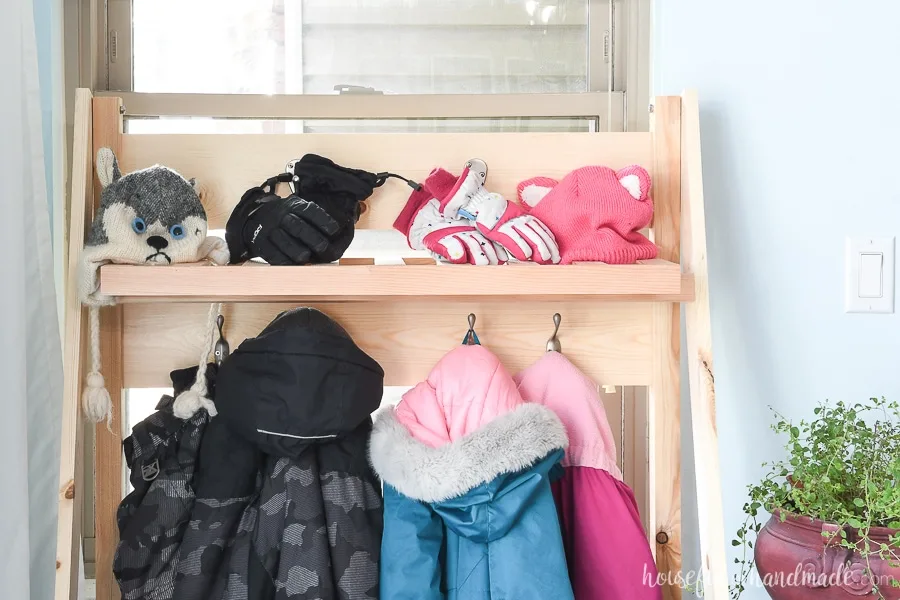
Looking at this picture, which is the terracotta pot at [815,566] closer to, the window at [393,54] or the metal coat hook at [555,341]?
the metal coat hook at [555,341]

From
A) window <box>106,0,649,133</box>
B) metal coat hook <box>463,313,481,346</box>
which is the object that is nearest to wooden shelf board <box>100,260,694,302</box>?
metal coat hook <box>463,313,481,346</box>

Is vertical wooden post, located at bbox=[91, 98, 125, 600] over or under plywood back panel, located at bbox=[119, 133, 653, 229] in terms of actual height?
under

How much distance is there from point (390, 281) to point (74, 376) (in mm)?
468

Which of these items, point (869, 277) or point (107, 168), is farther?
point (869, 277)

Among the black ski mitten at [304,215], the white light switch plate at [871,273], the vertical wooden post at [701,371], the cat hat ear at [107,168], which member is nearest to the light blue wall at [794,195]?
the white light switch plate at [871,273]

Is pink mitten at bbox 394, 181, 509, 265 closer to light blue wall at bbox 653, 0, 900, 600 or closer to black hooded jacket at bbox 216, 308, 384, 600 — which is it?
black hooded jacket at bbox 216, 308, 384, 600

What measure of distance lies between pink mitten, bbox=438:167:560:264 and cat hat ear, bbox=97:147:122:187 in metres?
0.47

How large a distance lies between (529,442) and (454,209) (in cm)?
36

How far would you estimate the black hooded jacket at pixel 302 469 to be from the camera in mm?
1052

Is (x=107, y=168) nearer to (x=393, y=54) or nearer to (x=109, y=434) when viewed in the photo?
(x=109, y=434)

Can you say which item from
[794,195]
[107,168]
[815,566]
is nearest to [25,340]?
[107,168]

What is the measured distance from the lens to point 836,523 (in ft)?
3.18

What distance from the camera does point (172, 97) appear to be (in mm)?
1412

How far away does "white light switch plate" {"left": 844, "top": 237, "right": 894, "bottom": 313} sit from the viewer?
48.5 inches
